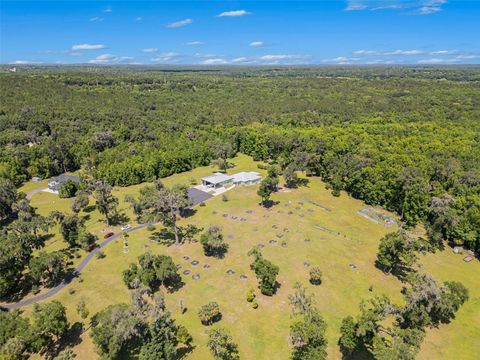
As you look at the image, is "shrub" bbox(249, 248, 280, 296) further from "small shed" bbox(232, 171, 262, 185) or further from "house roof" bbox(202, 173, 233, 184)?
"small shed" bbox(232, 171, 262, 185)

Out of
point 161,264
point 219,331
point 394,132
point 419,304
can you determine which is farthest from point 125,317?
point 394,132

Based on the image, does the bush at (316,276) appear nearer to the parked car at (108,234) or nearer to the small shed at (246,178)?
the parked car at (108,234)

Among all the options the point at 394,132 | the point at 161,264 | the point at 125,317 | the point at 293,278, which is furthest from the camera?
the point at 394,132

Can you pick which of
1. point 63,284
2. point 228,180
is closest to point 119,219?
point 63,284

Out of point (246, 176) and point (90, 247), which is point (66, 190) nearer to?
point (90, 247)

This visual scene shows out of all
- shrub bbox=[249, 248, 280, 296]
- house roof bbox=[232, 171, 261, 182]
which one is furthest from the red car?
house roof bbox=[232, 171, 261, 182]

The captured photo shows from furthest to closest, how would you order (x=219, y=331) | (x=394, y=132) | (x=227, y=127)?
(x=227, y=127), (x=394, y=132), (x=219, y=331)

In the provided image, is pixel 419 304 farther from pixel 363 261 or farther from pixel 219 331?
pixel 219 331

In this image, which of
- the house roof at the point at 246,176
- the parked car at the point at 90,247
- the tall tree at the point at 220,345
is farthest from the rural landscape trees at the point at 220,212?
the house roof at the point at 246,176
